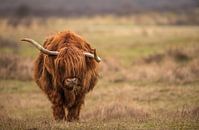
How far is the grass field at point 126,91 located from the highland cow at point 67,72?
18.8 inches

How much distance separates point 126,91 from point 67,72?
6633 millimetres

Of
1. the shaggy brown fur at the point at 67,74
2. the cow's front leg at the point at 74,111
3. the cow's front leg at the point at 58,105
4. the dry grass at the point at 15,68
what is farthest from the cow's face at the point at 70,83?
the dry grass at the point at 15,68

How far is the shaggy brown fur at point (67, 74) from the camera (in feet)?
37.7

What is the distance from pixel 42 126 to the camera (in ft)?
35.4

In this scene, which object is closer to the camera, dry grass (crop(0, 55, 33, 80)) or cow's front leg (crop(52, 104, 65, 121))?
cow's front leg (crop(52, 104, 65, 121))

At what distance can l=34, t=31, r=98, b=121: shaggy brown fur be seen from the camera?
11.5 m

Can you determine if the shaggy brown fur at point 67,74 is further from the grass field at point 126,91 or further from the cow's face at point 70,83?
the grass field at point 126,91

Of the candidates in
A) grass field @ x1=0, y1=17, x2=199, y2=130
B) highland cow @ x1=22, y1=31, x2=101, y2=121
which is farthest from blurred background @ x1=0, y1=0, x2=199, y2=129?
highland cow @ x1=22, y1=31, x2=101, y2=121

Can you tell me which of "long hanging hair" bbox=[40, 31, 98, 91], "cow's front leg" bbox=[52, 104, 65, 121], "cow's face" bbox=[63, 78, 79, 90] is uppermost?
"long hanging hair" bbox=[40, 31, 98, 91]

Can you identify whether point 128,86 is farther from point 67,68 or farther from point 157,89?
point 67,68

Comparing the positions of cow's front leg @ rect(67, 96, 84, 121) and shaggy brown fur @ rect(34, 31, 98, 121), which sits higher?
shaggy brown fur @ rect(34, 31, 98, 121)

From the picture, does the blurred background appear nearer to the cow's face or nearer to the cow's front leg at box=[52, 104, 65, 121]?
the cow's front leg at box=[52, 104, 65, 121]

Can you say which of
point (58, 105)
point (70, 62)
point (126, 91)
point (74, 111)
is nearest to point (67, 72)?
point (70, 62)

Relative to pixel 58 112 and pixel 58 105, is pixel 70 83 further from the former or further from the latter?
pixel 58 112
